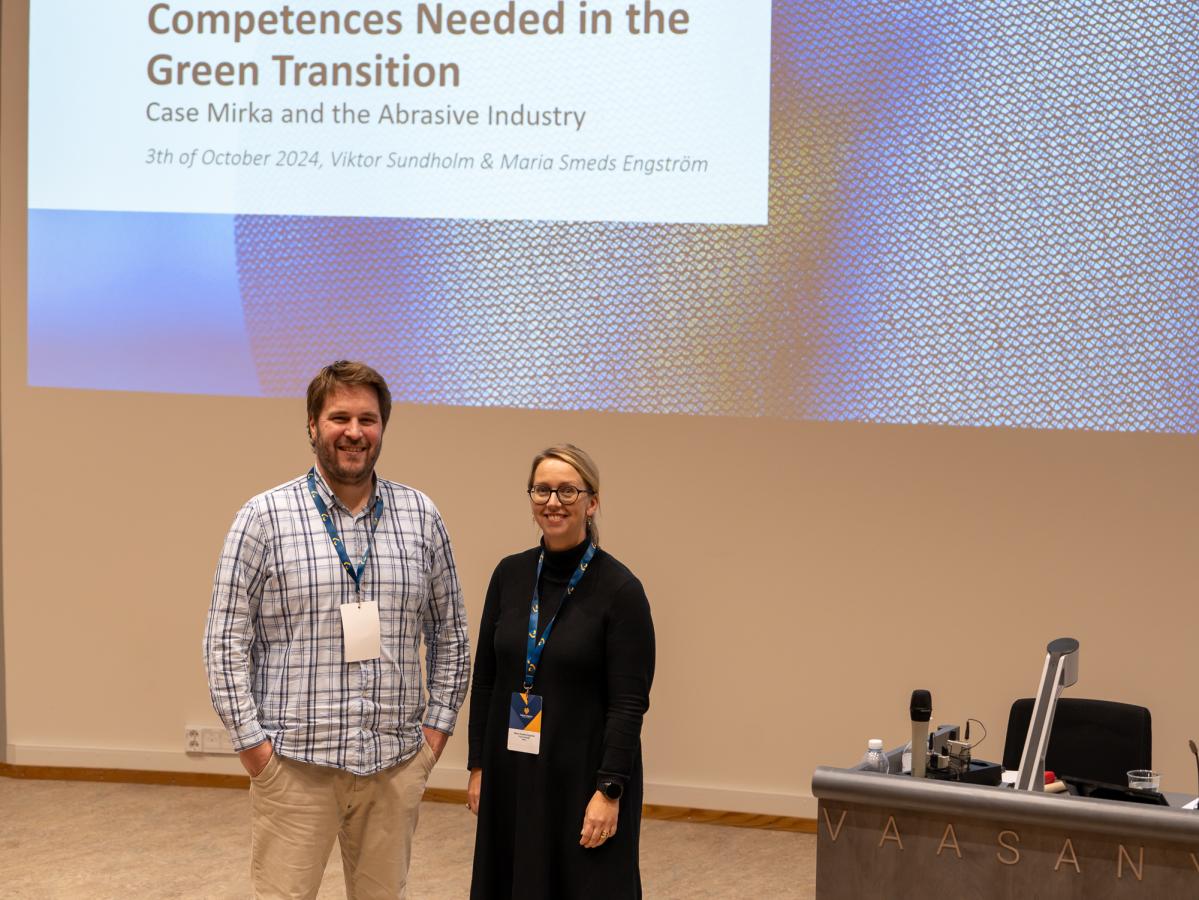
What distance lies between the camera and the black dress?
8.39 ft

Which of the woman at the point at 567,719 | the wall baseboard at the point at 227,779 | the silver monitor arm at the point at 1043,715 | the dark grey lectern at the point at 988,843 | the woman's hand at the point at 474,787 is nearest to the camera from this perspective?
the dark grey lectern at the point at 988,843

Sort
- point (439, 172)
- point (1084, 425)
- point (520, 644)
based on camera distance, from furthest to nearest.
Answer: point (439, 172) < point (1084, 425) < point (520, 644)

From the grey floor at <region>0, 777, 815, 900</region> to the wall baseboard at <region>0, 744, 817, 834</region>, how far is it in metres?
0.04

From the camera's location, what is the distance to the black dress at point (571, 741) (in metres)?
2.56

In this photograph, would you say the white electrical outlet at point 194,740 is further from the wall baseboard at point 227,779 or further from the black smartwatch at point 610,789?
the black smartwatch at point 610,789

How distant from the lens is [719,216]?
14.5ft

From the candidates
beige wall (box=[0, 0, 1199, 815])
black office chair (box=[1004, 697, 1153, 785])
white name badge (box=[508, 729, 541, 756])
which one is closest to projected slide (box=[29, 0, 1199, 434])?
beige wall (box=[0, 0, 1199, 815])

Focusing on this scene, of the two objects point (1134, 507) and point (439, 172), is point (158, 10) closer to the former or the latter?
point (439, 172)

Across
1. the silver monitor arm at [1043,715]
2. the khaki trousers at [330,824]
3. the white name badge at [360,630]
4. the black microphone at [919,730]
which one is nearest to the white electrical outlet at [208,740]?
the khaki trousers at [330,824]

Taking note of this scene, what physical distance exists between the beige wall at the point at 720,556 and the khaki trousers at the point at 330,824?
2019 millimetres

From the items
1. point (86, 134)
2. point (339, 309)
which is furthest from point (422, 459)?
point (86, 134)

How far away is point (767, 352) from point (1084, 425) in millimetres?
1047

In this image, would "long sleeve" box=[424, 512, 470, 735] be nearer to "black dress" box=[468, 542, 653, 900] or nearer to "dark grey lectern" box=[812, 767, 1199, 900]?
"black dress" box=[468, 542, 653, 900]

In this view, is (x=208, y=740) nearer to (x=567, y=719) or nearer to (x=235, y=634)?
(x=235, y=634)
